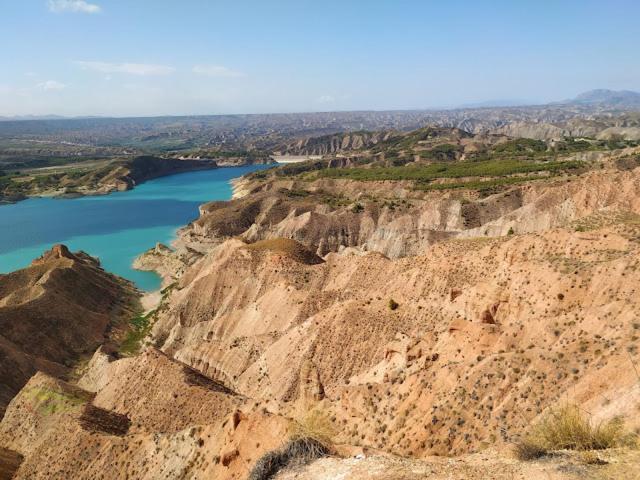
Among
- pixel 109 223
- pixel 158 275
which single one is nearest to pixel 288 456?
pixel 158 275

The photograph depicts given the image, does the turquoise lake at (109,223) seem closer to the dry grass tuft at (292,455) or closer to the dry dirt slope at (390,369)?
the dry dirt slope at (390,369)

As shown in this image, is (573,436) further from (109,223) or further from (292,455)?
(109,223)

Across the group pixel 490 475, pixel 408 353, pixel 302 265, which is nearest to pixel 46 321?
pixel 302 265

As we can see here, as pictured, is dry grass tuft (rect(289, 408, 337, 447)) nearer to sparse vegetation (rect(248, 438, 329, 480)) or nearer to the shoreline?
sparse vegetation (rect(248, 438, 329, 480))

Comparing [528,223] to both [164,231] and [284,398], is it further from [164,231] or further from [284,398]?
[164,231]

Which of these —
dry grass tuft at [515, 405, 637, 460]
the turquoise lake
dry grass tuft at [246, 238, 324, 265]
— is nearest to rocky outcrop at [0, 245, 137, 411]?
the turquoise lake

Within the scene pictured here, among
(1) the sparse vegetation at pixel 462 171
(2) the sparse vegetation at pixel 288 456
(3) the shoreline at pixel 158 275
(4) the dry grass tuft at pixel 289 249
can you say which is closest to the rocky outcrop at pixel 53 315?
(3) the shoreline at pixel 158 275
